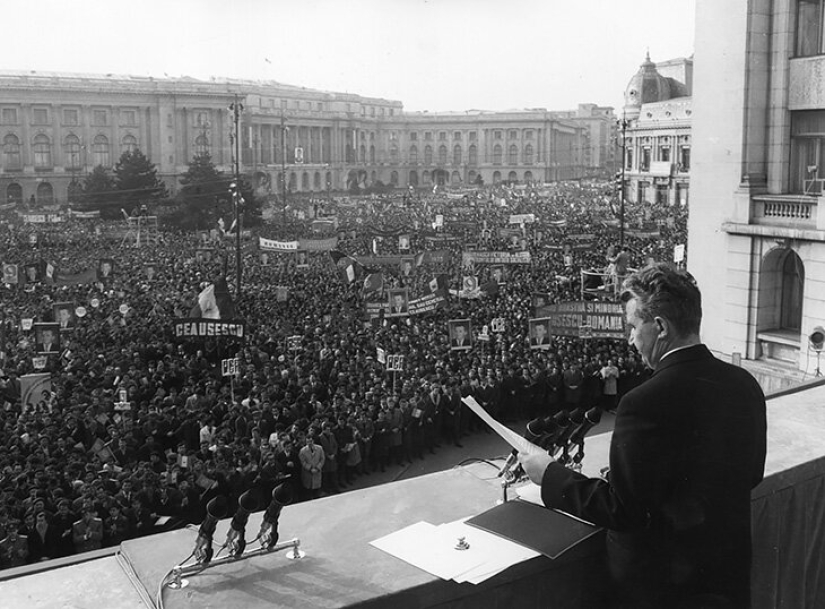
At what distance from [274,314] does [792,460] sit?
2154 cm

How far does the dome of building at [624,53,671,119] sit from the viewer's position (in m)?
98.2

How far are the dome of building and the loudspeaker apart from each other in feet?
280

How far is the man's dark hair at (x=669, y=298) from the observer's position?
272 centimetres

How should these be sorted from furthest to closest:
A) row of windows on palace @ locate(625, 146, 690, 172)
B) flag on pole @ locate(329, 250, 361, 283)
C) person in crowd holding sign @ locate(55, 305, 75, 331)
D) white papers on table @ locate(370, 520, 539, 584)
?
row of windows on palace @ locate(625, 146, 690, 172) < flag on pole @ locate(329, 250, 361, 283) < person in crowd holding sign @ locate(55, 305, 75, 331) < white papers on table @ locate(370, 520, 539, 584)

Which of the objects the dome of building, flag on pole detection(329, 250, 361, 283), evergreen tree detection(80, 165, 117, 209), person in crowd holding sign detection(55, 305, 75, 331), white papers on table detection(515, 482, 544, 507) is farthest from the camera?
the dome of building

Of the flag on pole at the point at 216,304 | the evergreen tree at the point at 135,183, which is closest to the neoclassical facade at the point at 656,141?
the evergreen tree at the point at 135,183

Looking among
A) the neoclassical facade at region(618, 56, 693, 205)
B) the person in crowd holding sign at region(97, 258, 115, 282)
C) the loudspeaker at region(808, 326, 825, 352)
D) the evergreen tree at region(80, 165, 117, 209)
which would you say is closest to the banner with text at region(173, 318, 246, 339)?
the loudspeaker at region(808, 326, 825, 352)

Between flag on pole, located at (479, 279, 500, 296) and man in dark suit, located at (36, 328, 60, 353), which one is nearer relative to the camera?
man in dark suit, located at (36, 328, 60, 353)

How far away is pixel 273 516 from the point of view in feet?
9.14

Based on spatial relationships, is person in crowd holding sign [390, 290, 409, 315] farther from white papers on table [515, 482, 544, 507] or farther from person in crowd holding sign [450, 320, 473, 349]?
white papers on table [515, 482, 544, 507]

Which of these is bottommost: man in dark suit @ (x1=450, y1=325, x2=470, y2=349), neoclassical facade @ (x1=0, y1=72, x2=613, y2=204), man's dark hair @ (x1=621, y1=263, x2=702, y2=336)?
man in dark suit @ (x1=450, y1=325, x2=470, y2=349)

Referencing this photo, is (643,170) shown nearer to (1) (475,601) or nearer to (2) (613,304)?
(2) (613,304)

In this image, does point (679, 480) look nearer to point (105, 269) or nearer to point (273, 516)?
point (273, 516)

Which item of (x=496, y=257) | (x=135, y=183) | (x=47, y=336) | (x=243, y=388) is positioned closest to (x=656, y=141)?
(x=135, y=183)
